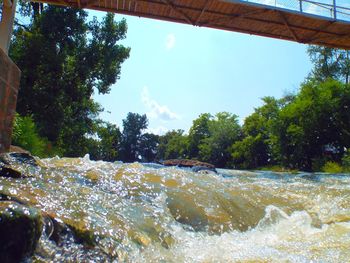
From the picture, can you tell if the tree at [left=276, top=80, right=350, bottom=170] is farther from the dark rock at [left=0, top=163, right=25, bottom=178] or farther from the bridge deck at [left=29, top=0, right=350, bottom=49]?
the dark rock at [left=0, top=163, right=25, bottom=178]

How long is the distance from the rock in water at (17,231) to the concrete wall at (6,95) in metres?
2.57

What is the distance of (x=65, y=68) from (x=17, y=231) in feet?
52.0

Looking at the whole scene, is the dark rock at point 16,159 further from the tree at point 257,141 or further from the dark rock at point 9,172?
the tree at point 257,141

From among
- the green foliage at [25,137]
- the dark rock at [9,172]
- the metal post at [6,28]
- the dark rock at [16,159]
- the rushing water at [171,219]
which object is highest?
the metal post at [6,28]

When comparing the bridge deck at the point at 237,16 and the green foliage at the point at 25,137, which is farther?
the bridge deck at the point at 237,16

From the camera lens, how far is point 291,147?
82.6ft

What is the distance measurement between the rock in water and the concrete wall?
257cm

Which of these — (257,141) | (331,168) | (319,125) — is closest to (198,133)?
(257,141)

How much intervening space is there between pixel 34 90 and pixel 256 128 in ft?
119

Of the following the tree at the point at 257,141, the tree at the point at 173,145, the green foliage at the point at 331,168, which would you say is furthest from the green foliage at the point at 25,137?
the tree at the point at 173,145

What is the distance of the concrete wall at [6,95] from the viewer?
432 cm

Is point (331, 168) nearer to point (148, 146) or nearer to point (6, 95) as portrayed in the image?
point (6, 95)

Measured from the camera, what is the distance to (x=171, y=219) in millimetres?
4043

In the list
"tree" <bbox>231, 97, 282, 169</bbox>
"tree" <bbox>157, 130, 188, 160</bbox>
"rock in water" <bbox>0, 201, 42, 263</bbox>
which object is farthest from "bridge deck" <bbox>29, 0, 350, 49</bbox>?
"tree" <bbox>157, 130, 188, 160</bbox>
